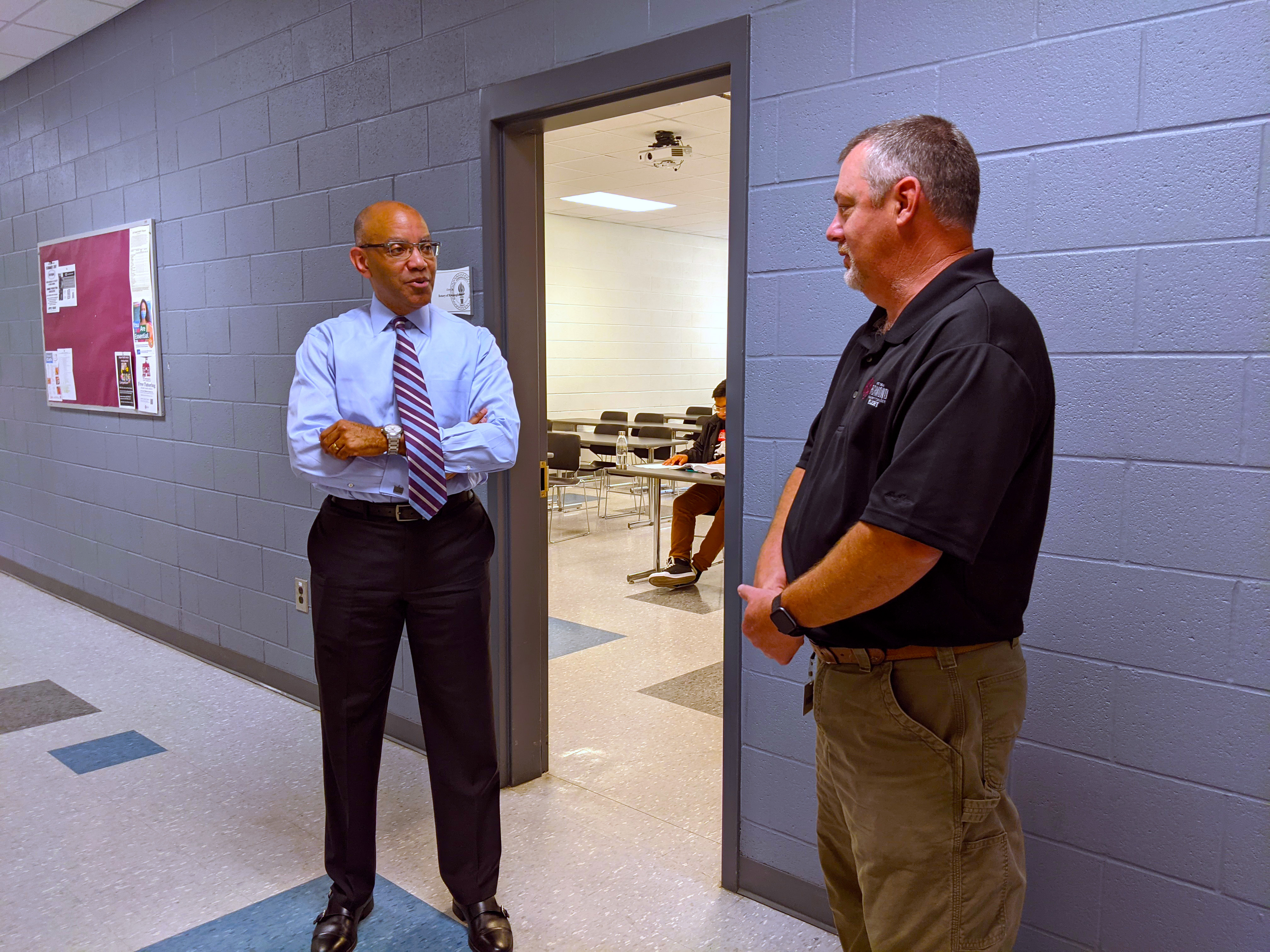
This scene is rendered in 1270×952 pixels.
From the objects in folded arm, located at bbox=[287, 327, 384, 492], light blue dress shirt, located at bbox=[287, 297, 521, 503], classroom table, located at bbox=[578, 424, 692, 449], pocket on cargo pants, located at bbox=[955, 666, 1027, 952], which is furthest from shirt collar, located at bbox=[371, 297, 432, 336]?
classroom table, located at bbox=[578, 424, 692, 449]

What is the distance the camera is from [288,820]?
9.06 feet

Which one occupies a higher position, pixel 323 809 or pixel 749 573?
pixel 749 573

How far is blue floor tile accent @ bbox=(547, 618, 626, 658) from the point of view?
14.5ft

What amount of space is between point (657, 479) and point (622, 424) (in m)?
2.93

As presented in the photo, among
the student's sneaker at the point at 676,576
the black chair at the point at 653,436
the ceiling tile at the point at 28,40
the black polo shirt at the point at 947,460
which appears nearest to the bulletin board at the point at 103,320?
the ceiling tile at the point at 28,40

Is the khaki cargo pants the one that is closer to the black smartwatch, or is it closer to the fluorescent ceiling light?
the black smartwatch

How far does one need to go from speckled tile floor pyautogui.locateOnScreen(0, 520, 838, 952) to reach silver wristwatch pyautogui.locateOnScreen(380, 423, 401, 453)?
3.68ft

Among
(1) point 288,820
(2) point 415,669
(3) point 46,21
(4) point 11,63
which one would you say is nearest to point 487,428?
(2) point 415,669

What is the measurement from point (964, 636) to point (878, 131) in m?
0.73

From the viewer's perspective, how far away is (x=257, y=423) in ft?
12.2

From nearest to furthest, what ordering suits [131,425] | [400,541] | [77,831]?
[400,541], [77,831], [131,425]

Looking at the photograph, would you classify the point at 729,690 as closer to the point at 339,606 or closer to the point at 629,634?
the point at 339,606

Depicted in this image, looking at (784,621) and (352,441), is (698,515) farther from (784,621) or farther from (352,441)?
(784,621)

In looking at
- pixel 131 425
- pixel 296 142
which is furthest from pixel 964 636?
pixel 131 425
